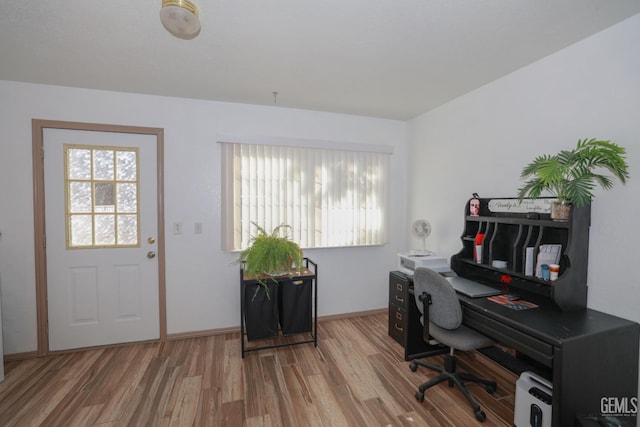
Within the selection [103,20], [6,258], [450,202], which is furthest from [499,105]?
[6,258]

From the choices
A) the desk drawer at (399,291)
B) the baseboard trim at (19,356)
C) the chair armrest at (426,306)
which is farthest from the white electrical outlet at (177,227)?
the chair armrest at (426,306)

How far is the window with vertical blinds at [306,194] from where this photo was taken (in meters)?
2.96

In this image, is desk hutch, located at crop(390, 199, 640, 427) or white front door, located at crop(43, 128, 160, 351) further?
white front door, located at crop(43, 128, 160, 351)

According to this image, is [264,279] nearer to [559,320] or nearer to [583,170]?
[559,320]

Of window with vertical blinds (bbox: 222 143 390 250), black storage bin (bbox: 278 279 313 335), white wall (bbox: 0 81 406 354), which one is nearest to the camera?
white wall (bbox: 0 81 406 354)

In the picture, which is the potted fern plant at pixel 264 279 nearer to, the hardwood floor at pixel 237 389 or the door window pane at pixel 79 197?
the hardwood floor at pixel 237 389

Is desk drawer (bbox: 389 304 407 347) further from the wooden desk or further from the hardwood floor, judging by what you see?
the wooden desk

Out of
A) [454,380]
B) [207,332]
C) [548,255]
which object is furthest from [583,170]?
[207,332]

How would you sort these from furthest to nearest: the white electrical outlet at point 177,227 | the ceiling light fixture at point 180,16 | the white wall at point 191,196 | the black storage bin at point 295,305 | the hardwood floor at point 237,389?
1. the white electrical outlet at point 177,227
2. the black storage bin at point 295,305
3. the white wall at point 191,196
4. the hardwood floor at point 237,389
5. the ceiling light fixture at point 180,16

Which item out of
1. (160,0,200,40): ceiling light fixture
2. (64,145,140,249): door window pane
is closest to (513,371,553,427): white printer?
(160,0,200,40): ceiling light fixture

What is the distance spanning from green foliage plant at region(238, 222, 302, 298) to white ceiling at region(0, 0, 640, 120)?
4.75 feet

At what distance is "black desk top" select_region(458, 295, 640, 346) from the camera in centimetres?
147

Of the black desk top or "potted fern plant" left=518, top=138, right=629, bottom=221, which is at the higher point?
"potted fern plant" left=518, top=138, right=629, bottom=221

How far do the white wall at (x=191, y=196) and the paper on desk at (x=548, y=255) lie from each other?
69.8 inches
